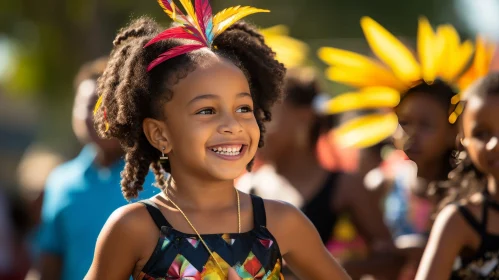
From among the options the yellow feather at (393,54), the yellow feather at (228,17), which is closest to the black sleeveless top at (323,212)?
the yellow feather at (393,54)

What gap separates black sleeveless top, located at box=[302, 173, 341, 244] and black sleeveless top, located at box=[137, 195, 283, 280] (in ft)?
11.0

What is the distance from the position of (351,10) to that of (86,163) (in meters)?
16.2

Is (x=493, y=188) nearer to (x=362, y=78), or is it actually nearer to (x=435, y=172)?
(x=435, y=172)

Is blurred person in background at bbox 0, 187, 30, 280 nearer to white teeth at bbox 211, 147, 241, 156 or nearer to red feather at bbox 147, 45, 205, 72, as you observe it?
red feather at bbox 147, 45, 205, 72

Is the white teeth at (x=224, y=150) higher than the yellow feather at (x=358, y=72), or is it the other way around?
the yellow feather at (x=358, y=72)

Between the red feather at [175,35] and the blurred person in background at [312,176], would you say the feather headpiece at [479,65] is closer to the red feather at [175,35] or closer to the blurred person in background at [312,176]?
the blurred person in background at [312,176]

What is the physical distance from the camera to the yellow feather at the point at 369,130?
669 cm

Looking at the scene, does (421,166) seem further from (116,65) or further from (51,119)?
(51,119)

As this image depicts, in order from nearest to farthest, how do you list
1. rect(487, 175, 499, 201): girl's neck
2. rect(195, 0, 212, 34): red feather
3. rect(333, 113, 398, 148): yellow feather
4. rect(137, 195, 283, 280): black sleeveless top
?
rect(137, 195, 283, 280): black sleeveless top, rect(195, 0, 212, 34): red feather, rect(487, 175, 499, 201): girl's neck, rect(333, 113, 398, 148): yellow feather

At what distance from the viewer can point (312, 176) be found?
7633 millimetres

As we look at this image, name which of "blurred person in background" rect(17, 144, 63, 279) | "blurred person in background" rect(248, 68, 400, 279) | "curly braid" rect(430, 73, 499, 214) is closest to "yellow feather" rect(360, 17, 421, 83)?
"curly braid" rect(430, 73, 499, 214)

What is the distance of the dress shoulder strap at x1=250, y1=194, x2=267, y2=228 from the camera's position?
Result: 4.12 m

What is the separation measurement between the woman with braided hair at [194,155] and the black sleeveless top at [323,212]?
3076 millimetres

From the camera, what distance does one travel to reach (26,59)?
62.2 feet
